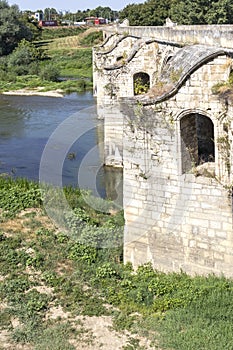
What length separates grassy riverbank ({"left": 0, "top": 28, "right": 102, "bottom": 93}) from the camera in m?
39.7

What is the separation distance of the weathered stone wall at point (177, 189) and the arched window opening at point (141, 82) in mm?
8115

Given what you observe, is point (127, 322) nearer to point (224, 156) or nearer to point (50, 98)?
point (224, 156)

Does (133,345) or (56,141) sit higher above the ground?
(56,141)

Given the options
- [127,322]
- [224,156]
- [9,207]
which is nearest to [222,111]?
[224,156]

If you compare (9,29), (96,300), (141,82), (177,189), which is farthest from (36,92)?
(96,300)

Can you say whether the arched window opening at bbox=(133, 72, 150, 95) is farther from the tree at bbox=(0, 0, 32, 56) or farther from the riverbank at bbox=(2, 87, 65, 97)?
the tree at bbox=(0, 0, 32, 56)

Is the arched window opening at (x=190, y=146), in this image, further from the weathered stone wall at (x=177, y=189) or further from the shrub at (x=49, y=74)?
the shrub at (x=49, y=74)

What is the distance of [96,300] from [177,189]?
2207 millimetres

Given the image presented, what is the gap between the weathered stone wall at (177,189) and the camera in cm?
845

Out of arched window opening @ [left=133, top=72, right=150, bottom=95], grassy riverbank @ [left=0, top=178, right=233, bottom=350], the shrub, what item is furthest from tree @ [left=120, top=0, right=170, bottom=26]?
grassy riverbank @ [left=0, top=178, right=233, bottom=350]

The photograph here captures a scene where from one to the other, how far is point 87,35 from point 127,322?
62.6 metres

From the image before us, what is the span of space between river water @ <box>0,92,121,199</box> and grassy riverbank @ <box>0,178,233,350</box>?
5.28m

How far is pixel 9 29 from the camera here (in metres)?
51.9

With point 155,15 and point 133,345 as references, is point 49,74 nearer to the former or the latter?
point 155,15
